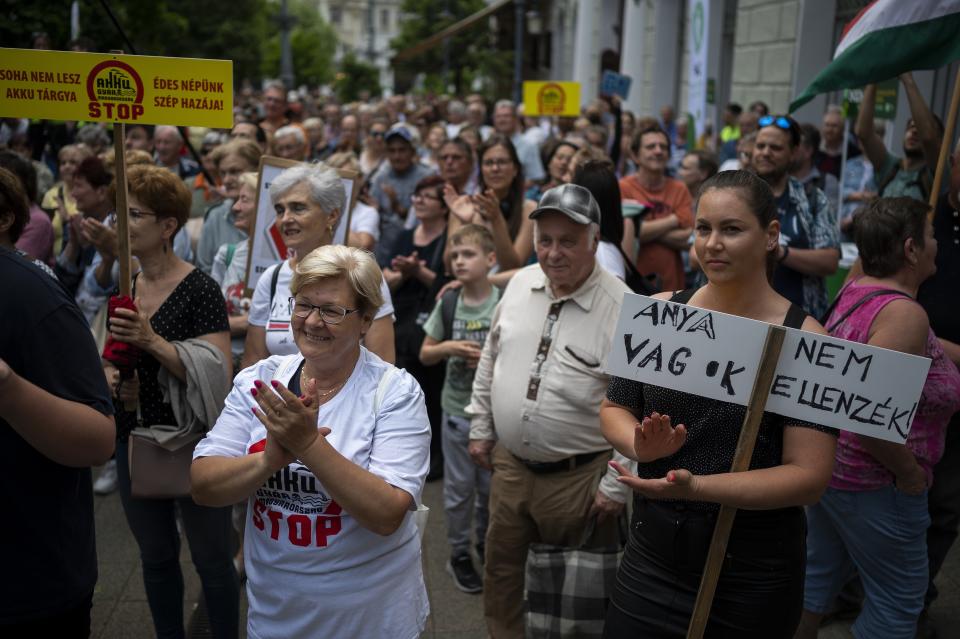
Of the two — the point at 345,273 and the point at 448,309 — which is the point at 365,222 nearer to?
the point at 448,309

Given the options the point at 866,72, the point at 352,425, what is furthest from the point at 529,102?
the point at 352,425

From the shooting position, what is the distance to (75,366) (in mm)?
2383

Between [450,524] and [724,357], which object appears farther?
[450,524]

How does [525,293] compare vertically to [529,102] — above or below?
below

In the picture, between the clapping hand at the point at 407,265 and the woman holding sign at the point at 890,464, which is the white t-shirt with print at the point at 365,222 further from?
the woman holding sign at the point at 890,464

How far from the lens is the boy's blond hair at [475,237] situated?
4785 mm

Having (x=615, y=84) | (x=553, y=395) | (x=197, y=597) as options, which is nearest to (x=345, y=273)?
(x=553, y=395)

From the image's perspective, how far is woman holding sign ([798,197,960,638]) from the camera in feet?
11.1

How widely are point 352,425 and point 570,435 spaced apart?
1211 mm

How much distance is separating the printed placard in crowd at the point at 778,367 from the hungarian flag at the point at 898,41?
2.73 m

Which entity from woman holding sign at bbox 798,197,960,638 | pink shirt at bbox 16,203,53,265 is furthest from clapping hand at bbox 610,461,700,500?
pink shirt at bbox 16,203,53,265

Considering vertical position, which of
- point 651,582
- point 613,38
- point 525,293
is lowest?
point 651,582

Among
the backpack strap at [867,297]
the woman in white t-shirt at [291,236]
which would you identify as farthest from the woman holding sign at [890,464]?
the woman in white t-shirt at [291,236]

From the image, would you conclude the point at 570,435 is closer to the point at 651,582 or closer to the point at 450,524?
the point at 651,582
